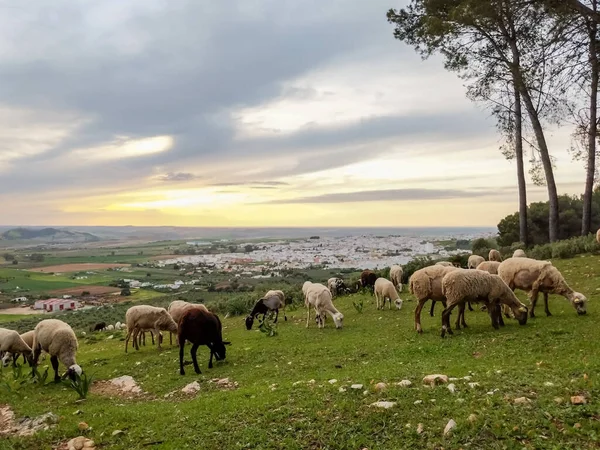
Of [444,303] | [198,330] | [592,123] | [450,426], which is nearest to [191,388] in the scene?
[198,330]

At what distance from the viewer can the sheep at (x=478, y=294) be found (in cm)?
1282

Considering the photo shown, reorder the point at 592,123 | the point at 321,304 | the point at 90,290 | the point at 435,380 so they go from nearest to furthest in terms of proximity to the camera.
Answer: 1. the point at 435,380
2. the point at 321,304
3. the point at 592,123
4. the point at 90,290

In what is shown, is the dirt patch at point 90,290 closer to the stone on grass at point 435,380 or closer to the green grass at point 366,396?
the green grass at point 366,396

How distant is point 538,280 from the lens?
1397 cm

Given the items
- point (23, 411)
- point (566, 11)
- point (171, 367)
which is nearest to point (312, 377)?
point (171, 367)

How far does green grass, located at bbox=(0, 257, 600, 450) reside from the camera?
596 centimetres

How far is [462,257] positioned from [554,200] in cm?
673

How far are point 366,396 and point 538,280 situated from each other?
918 cm

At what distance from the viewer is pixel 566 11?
551 inches

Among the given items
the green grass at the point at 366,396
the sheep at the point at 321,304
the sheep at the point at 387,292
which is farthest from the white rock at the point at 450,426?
the sheep at the point at 387,292

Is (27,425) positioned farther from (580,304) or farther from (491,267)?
(491,267)

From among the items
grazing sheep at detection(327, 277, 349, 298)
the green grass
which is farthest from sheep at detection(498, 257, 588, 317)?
grazing sheep at detection(327, 277, 349, 298)

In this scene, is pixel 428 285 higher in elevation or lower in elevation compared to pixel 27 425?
higher

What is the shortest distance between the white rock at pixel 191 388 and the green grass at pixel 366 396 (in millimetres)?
279
